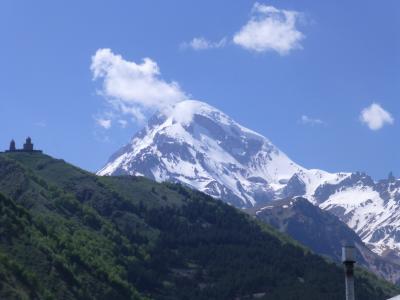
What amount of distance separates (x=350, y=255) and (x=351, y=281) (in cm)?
233

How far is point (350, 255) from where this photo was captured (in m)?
48.3

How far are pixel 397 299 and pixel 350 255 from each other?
174 inches

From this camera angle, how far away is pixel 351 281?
46.3m

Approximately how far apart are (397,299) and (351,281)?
5.20 m

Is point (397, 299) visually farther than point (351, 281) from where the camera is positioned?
Yes

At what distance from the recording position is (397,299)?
164ft
